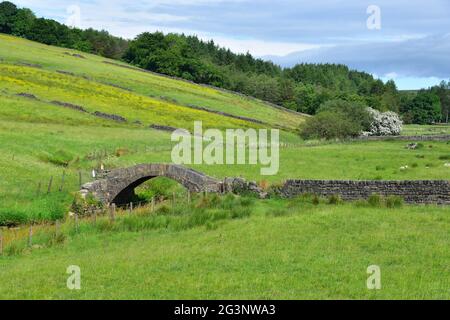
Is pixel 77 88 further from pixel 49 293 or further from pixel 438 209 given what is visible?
pixel 49 293

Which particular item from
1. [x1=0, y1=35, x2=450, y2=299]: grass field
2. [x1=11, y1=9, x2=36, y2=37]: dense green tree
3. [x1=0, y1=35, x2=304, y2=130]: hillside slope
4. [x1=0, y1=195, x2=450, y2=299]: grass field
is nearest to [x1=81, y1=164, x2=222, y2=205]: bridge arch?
[x1=0, y1=35, x2=450, y2=299]: grass field

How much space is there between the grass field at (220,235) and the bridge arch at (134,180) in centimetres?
182

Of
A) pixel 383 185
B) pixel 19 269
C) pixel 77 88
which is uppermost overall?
pixel 77 88

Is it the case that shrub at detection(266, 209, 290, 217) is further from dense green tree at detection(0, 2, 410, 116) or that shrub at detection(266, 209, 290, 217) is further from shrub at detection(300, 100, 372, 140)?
dense green tree at detection(0, 2, 410, 116)

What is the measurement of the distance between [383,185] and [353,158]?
20439 mm

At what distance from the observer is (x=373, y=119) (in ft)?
287

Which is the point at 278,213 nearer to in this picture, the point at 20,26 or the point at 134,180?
the point at 134,180

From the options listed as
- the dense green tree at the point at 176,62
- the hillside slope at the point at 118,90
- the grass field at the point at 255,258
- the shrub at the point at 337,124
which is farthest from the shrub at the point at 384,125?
the grass field at the point at 255,258

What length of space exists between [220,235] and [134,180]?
13.7 meters

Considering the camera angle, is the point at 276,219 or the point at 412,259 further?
the point at 276,219

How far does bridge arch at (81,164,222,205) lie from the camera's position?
3406 centimetres

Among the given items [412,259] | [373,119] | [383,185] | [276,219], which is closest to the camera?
[412,259]
